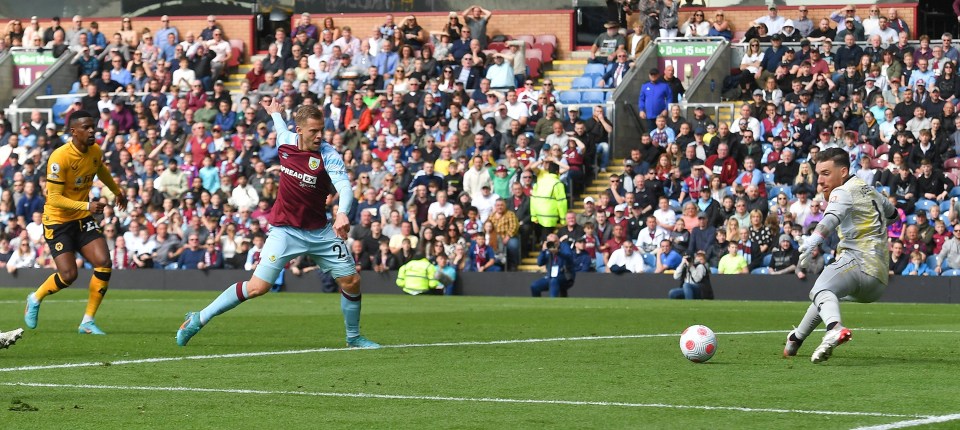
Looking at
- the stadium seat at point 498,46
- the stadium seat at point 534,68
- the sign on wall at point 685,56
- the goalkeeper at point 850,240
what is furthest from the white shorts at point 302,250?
the stadium seat at point 498,46

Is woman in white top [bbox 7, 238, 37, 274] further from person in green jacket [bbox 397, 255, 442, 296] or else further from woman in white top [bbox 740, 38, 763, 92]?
woman in white top [bbox 740, 38, 763, 92]

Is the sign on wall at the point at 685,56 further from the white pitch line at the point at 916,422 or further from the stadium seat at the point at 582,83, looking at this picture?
the white pitch line at the point at 916,422

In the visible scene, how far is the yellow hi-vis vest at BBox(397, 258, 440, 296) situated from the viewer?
26.3 m

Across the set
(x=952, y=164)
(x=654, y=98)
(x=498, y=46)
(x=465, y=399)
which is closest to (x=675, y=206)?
(x=654, y=98)

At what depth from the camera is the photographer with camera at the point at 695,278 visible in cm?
2420

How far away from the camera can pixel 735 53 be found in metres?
30.5

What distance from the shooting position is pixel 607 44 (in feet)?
105

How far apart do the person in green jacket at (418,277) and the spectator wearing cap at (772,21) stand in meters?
9.42

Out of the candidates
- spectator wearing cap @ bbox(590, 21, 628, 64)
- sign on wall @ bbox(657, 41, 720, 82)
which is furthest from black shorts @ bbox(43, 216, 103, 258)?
spectator wearing cap @ bbox(590, 21, 628, 64)

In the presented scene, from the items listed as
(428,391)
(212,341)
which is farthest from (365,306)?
(428,391)

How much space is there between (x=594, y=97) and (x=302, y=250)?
61.7 ft

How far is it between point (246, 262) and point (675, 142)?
8.36 m

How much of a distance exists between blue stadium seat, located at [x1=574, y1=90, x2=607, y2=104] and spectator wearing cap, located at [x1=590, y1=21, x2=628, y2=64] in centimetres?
134

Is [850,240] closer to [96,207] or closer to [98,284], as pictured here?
[96,207]
